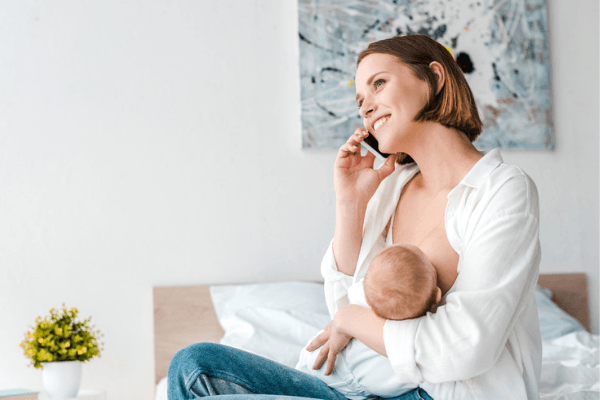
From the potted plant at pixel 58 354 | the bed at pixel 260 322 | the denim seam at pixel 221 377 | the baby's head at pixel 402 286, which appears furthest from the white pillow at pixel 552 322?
the potted plant at pixel 58 354

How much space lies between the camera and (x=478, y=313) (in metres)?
0.86

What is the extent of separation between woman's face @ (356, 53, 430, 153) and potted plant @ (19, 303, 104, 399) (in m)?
1.45

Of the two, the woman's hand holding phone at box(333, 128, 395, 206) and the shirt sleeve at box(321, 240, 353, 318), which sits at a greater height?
the woman's hand holding phone at box(333, 128, 395, 206)

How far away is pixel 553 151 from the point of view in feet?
9.36

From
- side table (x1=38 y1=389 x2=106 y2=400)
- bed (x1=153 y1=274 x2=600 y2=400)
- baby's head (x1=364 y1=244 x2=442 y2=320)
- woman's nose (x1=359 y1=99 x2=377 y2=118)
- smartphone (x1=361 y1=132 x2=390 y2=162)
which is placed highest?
woman's nose (x1=359 y1=99 x2=377 y2=118)

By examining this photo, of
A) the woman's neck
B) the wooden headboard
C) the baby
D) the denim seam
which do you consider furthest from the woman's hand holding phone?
the wooden headboard

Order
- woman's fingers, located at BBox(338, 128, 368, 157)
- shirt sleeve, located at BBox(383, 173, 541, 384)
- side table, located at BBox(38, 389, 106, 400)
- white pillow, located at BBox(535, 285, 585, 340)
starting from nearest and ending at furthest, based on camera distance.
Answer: shirt sleeve, located at BBox(383, 173, 541, 384) < woman's fingers, located at BBox(338, 128, 368, 157) < side table, located at BBox(38, 389, 106, 400) < white pillow, located at BBox(535, 285, 585, 340)

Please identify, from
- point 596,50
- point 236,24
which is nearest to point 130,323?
point 236,24

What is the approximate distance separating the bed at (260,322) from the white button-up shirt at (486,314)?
0.96 m

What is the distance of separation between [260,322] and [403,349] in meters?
1.27

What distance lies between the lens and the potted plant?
77.9 inches

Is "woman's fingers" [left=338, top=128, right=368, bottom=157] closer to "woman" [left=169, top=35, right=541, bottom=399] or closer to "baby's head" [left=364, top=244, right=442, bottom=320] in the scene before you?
"woman" [left=169, top=35, right=541, bottom=399]

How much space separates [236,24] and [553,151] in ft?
5.70

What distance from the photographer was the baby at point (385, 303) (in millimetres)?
923
